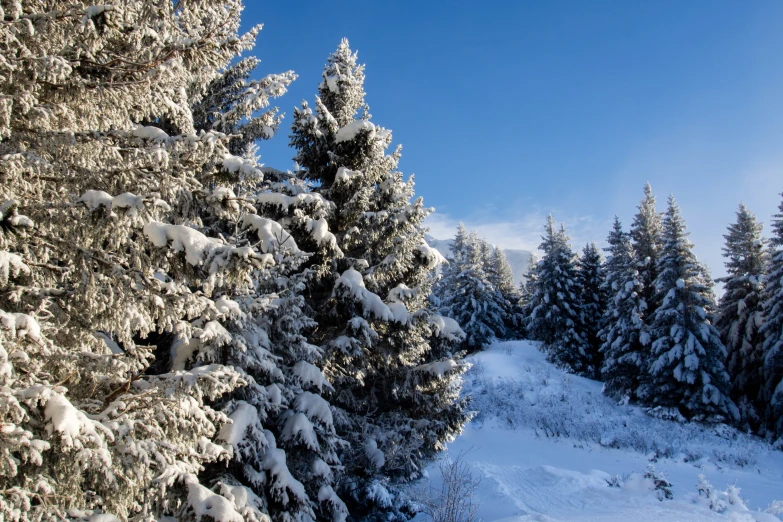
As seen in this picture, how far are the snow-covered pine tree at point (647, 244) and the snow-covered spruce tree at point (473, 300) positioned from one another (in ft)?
40.0

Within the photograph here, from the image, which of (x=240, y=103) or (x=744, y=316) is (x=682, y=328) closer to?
(x=744, y=316)

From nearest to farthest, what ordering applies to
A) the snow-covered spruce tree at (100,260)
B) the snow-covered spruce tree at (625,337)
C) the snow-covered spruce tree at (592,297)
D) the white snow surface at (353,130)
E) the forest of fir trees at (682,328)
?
the snow-covered spruce tree at (100,260)
the white snow surface at (353,130)
the forest of fir trees at (682,328)
the snow-covered spruce tree at (625,337)
the snow-covered spruce tree at (592,297)

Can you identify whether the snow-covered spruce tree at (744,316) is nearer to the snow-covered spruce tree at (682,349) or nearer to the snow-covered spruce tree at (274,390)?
the snow-covered spruce tree at (682,349)

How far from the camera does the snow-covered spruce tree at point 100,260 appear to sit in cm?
333

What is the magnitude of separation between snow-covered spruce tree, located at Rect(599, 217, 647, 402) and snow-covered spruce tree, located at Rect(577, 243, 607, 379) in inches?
152

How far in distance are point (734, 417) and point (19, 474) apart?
2688 centimetres

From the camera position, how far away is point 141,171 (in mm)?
4203

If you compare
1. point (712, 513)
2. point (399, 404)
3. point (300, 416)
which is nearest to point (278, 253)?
point (300, 416)

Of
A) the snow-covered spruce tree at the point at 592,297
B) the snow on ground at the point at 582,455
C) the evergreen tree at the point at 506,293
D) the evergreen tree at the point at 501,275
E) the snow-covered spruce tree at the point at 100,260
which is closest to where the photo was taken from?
the snow-covered spruce tree at the point at 100,260

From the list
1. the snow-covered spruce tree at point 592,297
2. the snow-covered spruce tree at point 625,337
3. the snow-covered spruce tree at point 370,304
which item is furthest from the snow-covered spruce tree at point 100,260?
the snow-covered spruce tree at point 592,297

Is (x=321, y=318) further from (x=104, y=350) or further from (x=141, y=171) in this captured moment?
(x=141, y=171)

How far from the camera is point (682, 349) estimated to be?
2212cm

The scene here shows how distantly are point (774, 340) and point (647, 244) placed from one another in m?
8.95

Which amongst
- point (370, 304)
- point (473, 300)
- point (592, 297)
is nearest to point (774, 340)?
point (592, 297)
